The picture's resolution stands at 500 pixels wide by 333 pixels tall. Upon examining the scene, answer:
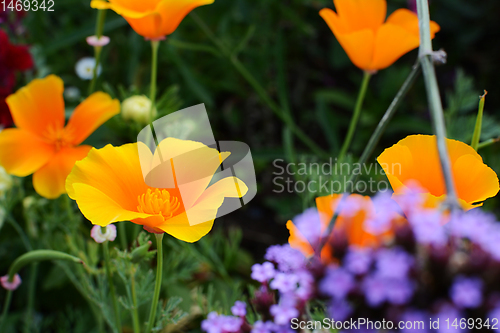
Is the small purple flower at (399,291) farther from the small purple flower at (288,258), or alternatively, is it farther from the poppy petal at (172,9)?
the poppy petal at (172,9)

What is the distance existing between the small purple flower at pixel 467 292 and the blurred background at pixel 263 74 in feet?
1.93

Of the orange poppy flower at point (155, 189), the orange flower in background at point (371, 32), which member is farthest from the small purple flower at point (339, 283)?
the orange flower in background at point (371, 32)

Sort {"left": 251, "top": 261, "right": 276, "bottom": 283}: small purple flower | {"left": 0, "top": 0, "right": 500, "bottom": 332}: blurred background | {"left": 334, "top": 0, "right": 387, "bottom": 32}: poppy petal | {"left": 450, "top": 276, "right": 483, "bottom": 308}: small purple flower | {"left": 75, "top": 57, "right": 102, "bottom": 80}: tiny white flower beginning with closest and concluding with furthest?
1. {"left": 450, "top": 276, "right": 483, "bottom": 308}: small purple flower
2. {"left": 251, "top": 261, "right": 276, "bottom": 283}: small purple flower
3. {"left": 334, "top": 0, "right": 387, "bottom": 32}: poppy petal
4. {"left": 75, "top": 57, "right": 102, "bottom": 80}: tiny white flower
5. {"left": 0, "top": 0, "right": 500, "bottom": 332}: blurred background

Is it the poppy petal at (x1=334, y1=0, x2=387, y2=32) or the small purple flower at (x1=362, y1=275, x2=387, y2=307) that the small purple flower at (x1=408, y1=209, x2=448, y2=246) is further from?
the poppy petal at (x1=334, y1=0, x2=387, y2=32)

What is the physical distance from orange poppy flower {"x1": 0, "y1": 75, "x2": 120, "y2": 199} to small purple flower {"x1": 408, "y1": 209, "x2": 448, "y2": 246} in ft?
1.34

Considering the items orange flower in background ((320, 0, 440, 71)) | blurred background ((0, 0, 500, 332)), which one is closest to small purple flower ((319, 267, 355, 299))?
orange flower in background ((320, 0, 440, 71))

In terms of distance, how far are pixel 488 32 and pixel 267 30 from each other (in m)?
0.59

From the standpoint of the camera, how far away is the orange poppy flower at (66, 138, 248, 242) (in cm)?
34

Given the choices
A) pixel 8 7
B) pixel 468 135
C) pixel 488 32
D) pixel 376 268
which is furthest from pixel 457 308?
pixel 488 32

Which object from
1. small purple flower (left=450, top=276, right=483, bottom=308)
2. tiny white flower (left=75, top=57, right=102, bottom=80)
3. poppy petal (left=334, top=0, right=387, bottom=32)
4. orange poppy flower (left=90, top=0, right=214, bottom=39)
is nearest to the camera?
small purple flower (left=450, top=276, right=483, bottom=308)

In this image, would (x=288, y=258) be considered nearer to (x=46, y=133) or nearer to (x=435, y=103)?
(x=435, y=103)

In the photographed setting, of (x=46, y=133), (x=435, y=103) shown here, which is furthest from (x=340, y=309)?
(x=46, y=133)

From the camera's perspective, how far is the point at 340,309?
0.21m

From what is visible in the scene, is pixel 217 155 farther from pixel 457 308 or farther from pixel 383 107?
pixel 383 107
